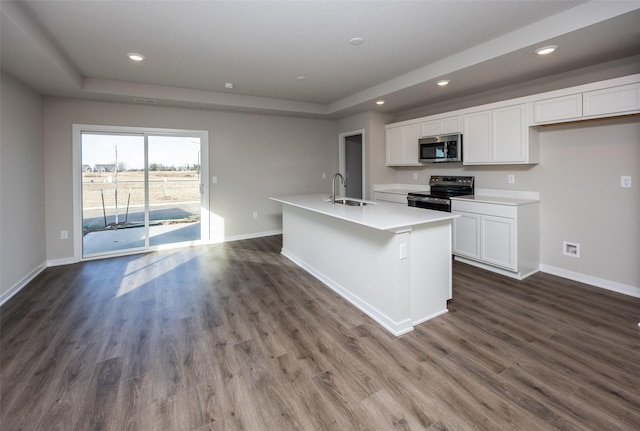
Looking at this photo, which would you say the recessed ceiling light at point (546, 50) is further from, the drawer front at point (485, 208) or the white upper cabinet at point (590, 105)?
the drawer front at point (485, 208)

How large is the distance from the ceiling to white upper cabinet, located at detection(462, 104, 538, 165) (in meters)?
0.42

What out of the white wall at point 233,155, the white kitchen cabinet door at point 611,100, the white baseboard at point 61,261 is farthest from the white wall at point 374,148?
the white baseboard at point 61,261

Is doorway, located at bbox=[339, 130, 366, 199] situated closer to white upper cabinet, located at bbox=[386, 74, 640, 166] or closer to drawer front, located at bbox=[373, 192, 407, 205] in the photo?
drawer front, located at bbox=[373, 192, 407, 205]

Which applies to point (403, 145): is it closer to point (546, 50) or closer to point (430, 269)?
point (546, 50)

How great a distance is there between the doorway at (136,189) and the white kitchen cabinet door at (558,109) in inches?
190

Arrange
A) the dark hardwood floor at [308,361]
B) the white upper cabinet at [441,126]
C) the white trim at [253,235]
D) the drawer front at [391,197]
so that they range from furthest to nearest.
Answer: the white trim at [253,235]
the drawer front at [391,197]
the white upper cabinet at [441,126]
the dark hardwood floor at [308,361]

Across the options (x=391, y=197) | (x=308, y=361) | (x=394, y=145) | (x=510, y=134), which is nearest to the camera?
(x=308, y=361)

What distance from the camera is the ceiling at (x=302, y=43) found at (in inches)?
94.0

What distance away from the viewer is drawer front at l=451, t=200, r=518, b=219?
11.3 ft

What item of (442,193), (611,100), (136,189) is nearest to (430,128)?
(442,193)

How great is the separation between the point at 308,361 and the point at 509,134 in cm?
350

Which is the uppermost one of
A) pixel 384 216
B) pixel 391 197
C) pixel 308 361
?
pixel 391 197

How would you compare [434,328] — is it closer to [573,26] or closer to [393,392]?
[393,392]

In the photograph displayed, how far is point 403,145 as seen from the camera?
530 cm
